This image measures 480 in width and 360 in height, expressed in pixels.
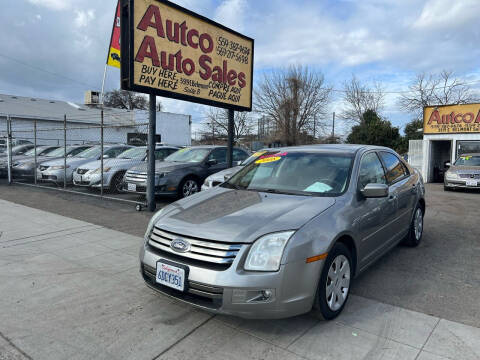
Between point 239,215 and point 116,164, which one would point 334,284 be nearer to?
point 239,215

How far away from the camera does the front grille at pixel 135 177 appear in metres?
8.29

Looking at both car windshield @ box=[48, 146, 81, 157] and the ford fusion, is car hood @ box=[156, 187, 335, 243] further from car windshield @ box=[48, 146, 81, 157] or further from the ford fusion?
car windshield @ box=[48, 146, 81, 157]

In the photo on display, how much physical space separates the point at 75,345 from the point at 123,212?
206 inches

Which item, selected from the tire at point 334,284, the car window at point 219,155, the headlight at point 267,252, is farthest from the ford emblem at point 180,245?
the car window at point 219,155

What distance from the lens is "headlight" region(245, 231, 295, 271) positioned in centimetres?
259

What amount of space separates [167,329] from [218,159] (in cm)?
710

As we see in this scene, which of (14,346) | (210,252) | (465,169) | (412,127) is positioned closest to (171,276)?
(210,252)

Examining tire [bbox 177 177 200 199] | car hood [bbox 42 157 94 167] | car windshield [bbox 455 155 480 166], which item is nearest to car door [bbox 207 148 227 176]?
tire [bbox 177 177 200 199]

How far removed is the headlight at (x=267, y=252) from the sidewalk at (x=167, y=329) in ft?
2.04

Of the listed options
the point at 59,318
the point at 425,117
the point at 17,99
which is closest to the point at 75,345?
the point at 59,318

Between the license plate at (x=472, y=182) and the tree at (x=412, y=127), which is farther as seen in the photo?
the tree at (x=412, y=127)

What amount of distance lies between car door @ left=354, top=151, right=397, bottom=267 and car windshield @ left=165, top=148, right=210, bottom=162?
569cm

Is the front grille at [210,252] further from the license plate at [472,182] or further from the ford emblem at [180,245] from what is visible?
the license plate at [472,182]

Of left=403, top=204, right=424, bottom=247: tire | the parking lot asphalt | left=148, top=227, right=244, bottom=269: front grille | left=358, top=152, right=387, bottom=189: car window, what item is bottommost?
the parking lot asphalt
